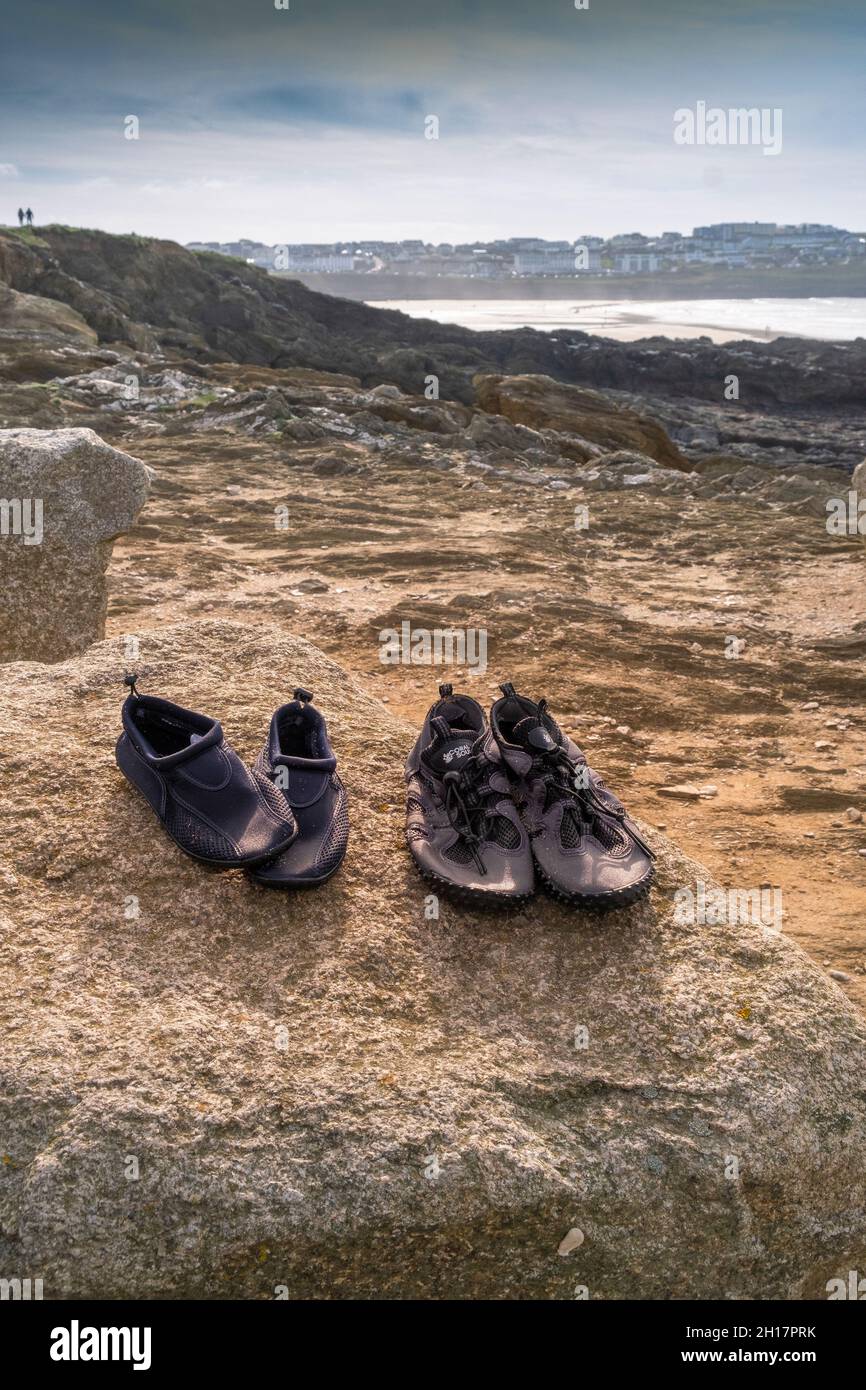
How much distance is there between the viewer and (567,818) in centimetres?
250

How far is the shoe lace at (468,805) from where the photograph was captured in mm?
2479

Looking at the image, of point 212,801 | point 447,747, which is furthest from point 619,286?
point 212,801

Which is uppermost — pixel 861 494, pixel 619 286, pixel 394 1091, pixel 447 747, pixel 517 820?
pixel 619 286

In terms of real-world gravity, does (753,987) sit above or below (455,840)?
below

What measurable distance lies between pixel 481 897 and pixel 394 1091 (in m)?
0.49

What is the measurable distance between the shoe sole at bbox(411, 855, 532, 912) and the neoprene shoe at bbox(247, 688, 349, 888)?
26 centimetres

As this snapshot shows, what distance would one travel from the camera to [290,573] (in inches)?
336

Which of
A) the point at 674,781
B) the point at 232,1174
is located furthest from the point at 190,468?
the point at 232,1174

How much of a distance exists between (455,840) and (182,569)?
20.7 feet

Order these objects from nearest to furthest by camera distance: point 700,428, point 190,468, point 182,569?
1. point 182,569
2. point 190,468
3. point 700,428

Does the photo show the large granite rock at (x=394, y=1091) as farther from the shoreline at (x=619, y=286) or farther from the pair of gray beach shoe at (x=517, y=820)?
the shoreline at (x=619, y=286)

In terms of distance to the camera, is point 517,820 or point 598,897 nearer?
point 598,897

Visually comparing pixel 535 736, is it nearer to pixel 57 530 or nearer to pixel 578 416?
pixel 57 530
